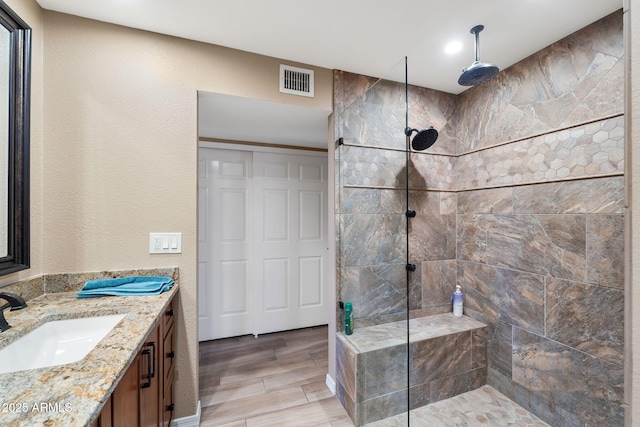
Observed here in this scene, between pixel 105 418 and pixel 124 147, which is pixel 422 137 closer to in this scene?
pixel 124 147

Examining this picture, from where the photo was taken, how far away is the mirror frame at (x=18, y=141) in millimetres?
1157

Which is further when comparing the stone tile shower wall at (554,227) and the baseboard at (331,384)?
the baseboard at (331,384)

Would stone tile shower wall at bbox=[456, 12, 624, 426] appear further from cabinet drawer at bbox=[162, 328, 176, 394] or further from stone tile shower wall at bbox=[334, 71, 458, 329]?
cabinet drawer at bbox=[162, 328, 176, 394]

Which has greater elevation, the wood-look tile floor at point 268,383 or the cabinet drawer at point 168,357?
the cabinet drawer at point 168,357

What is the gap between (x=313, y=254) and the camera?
2998 millimetres

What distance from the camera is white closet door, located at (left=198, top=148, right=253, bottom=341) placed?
2623 mm

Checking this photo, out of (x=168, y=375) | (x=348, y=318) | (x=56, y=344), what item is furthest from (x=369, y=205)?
(x=56, y=344)

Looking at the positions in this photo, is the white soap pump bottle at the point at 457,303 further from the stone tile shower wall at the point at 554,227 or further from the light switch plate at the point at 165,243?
the light switch plate at the point at 165,243

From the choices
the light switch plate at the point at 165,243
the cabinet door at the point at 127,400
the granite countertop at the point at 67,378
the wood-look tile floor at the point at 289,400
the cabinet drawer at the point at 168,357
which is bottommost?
the wood-look tile floor at the point at 289,400

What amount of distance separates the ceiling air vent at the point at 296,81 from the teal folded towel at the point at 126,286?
1467mm

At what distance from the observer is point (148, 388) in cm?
104

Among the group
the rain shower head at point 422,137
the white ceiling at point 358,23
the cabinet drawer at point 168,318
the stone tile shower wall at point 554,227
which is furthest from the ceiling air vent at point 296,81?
the cabinet drawer at point 168,318

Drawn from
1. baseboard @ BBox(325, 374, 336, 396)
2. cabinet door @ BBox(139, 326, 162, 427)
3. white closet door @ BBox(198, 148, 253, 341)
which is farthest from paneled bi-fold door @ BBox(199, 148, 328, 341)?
cabinet door @ BBox(139, 326, 162, 427)

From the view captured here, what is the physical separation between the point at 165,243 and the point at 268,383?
1.38m
